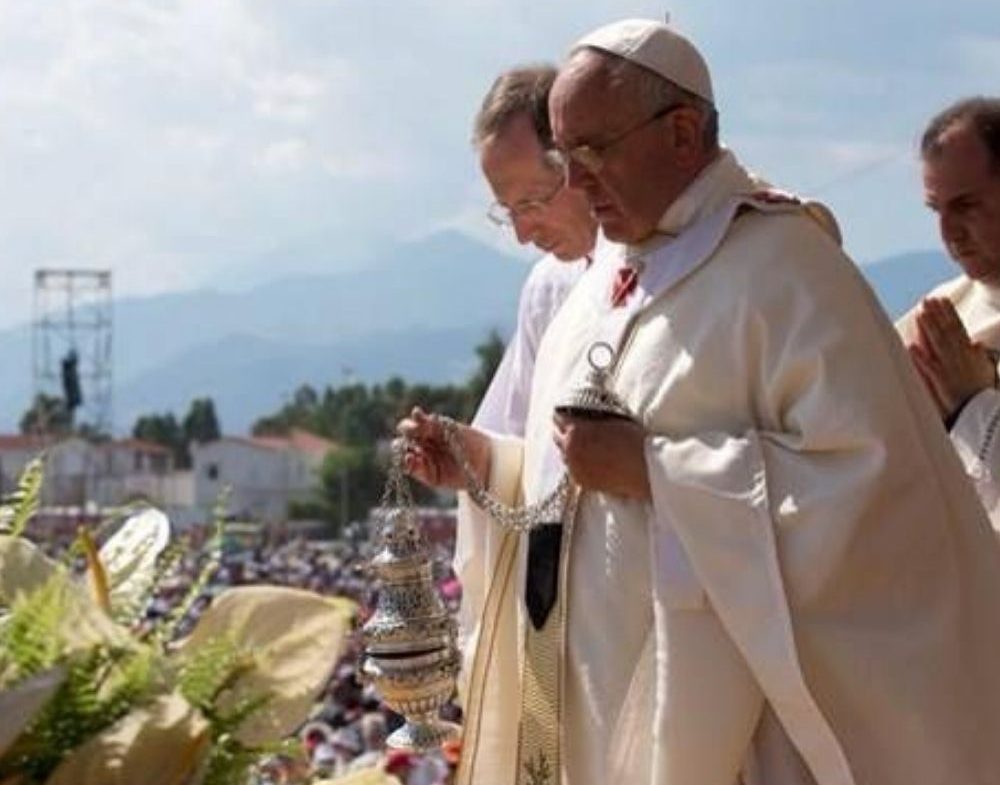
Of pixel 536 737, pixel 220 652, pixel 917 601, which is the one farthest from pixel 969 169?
pixel 220 652

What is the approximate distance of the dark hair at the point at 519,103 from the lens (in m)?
3.12

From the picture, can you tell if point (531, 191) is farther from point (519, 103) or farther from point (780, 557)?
point (780, 557)

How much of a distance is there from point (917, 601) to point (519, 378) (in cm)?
116

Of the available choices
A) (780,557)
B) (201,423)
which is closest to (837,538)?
(780,557)

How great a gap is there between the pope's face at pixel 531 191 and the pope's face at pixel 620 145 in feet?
1.73

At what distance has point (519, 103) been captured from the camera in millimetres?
3125

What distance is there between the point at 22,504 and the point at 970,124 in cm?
214

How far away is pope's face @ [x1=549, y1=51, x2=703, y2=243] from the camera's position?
2488 millimetres

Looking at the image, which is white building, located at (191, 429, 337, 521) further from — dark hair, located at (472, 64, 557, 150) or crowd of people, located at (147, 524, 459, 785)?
dark hair, located at (472, 64, 557, 150)

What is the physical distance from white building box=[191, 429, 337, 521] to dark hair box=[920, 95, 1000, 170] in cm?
7112

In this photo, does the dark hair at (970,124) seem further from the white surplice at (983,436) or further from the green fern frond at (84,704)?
the green fern frond at (84,704)

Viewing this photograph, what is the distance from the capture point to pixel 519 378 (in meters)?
3.43

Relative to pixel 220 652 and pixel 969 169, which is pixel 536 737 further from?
pixel 220 652

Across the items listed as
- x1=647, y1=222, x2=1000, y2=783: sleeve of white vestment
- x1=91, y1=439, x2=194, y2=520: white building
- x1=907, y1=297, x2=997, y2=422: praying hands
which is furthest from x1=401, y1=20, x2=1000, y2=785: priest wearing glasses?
x1=91, y1=439, x2=194, y2=520: white building
